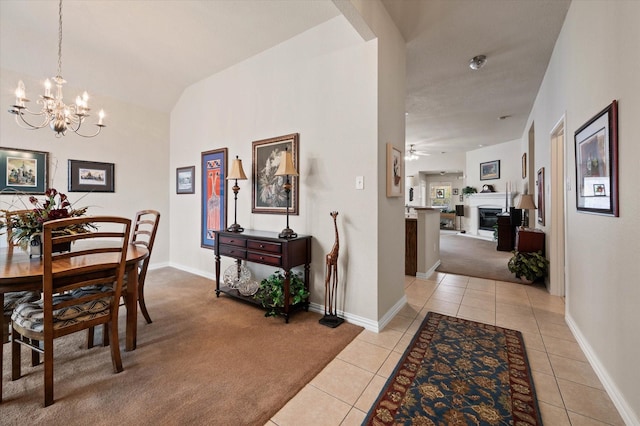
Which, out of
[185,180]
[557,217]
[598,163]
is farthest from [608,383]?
[185,180]

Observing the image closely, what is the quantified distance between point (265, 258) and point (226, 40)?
259 cm

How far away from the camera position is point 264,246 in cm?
275

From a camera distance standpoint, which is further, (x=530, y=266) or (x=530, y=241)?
(x=530, y=241)

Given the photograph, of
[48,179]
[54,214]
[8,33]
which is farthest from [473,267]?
A: [8,33]

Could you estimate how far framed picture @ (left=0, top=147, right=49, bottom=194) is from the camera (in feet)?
11.1

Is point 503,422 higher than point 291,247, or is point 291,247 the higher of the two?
point 291,247

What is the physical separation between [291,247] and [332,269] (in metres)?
0.48

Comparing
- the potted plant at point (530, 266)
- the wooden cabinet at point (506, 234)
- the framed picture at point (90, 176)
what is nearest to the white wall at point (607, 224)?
the potted plant at point (530, 266)

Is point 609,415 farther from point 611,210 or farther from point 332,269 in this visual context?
point 332,269

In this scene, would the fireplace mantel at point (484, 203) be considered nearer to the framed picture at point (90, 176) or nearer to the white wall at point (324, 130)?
the white wall at point (324, 130)

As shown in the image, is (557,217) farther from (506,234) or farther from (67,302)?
(67,302)

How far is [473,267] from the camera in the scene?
475 centimetres

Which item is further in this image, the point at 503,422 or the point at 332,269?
the point at 332,269

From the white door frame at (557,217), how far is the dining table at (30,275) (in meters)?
4.39
